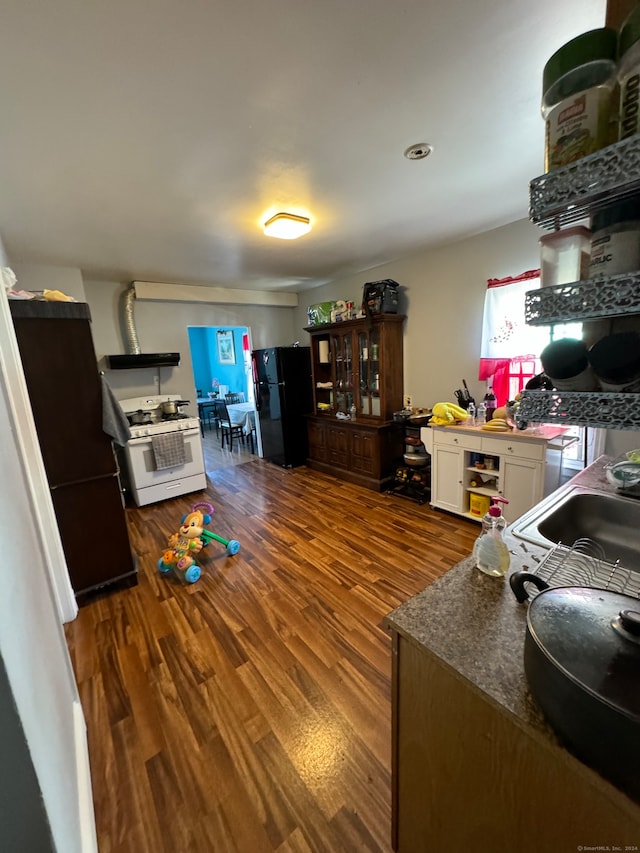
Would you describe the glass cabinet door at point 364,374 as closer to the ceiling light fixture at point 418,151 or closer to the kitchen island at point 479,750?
the ceiling light fixture at point 418,151

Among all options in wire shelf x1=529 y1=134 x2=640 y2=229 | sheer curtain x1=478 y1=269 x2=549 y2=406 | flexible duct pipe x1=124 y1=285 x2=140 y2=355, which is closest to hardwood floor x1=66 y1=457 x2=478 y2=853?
sheer curtain x1=478 y1=269 x2=549 y2=406

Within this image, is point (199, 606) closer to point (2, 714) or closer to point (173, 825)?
point (173, 825)

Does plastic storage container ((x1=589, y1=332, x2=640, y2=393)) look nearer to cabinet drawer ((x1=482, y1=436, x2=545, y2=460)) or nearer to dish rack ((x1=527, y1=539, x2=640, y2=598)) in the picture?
dish rack ((x1=527, y1=539, x2=640, y2=598))

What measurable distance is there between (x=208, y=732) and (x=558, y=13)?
9.65 ft

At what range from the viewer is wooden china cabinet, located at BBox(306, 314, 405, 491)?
12.3 feet

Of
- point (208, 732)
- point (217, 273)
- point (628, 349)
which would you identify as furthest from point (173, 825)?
point (217, 273)

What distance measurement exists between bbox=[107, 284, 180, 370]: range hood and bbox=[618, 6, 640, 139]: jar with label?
13.6 ft

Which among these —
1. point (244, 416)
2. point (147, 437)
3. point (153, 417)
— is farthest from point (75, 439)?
point (244, 416)

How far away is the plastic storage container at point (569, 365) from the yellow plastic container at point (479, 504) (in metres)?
2.49

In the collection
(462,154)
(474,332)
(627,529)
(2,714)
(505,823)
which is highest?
(462,154)

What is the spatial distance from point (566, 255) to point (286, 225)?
218cm

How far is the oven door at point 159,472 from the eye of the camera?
3.63 m

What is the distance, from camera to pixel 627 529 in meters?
1.35

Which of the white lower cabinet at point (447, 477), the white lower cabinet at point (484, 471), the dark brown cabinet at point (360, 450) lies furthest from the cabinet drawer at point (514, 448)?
the dark brown cabinet at point (360, 450)
